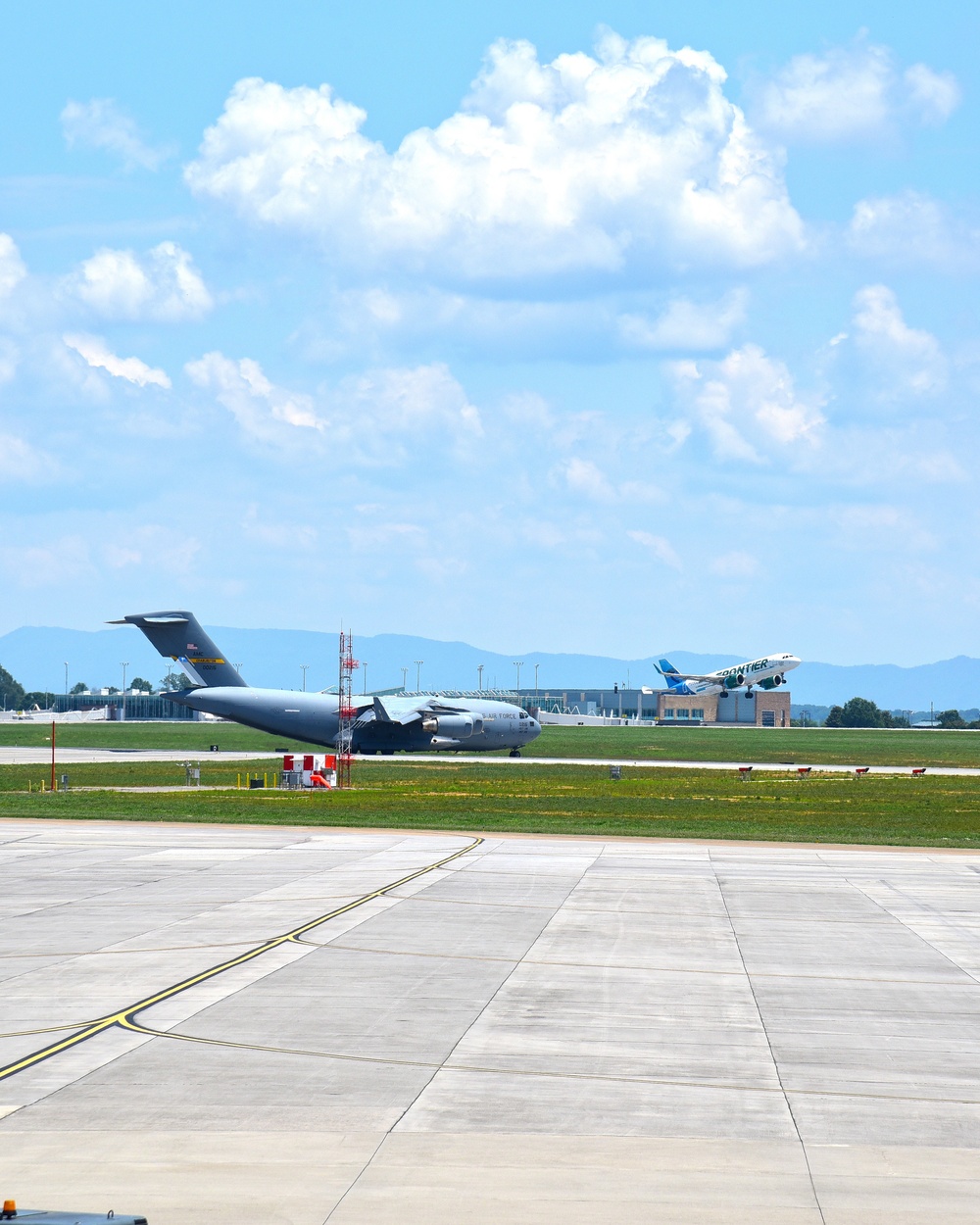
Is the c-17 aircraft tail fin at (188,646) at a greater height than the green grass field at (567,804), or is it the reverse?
the c-17 aircraft tail fin at (188,646)

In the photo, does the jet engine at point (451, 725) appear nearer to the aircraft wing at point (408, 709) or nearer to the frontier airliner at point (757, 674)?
the aircraft wing at point (408, 709)

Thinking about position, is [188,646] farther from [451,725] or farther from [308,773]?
[308,773]

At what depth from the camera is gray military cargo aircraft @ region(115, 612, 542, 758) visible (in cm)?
8638

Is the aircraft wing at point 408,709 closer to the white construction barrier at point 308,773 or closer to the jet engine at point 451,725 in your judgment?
the jet engine at point 451,725

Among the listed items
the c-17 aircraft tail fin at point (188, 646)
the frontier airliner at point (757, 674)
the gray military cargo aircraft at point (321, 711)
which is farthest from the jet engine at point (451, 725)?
the frontier airliner at point (757, 674)

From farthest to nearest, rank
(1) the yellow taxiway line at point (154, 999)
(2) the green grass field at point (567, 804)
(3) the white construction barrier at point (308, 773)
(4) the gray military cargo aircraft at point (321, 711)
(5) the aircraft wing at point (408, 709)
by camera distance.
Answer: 1. (5) the aircraft wing at point (408, 709)
2. (4) the gray military cargo aircraft at point (321, 711)
3. (3) the white construction barrier at point (308, 773)
4. (2) the green grass field at point (567, 804)
5. (1) the yellow taxiway line at point (154, 999)

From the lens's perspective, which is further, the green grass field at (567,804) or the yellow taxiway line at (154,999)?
the green grass field at (567,804)

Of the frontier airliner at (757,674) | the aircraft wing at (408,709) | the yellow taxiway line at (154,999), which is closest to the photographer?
the yellow taxiway line at (154,999)

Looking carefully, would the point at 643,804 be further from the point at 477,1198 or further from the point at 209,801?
the point at 477,1198

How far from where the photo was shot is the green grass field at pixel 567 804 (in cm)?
4219

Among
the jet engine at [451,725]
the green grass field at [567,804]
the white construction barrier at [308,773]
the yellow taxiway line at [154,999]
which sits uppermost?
the jet engine at [451,725]

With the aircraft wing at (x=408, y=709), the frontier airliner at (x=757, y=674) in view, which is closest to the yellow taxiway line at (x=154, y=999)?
the aircraft wing at (x=408, y=709)

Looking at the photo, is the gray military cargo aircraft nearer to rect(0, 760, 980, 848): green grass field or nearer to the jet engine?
the jet engine

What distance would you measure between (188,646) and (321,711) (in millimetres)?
9522
